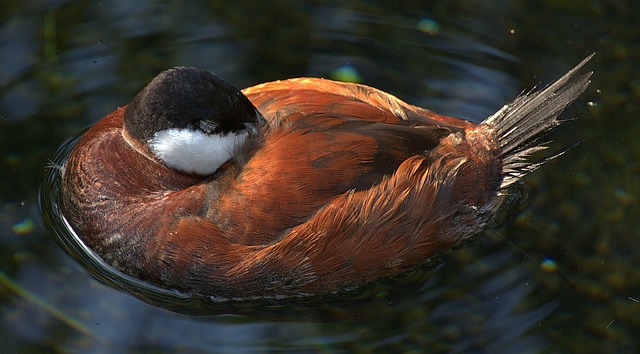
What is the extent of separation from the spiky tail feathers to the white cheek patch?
4.64 ft

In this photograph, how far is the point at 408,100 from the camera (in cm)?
597

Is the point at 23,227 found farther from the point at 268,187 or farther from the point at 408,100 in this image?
the point at 408,100

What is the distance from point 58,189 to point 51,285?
0.66 metres

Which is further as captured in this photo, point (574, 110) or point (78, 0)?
point (78, 0)

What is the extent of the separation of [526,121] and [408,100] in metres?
0.95

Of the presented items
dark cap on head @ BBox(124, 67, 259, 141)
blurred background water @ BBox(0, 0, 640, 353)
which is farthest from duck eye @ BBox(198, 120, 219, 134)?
blurred background water @ BBox(0, 0, 640, 353)

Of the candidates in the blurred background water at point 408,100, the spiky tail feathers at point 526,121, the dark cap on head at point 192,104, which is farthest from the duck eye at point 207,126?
the spiky tail feathers at point 526,121

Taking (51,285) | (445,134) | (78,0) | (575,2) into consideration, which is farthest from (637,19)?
(51,285)

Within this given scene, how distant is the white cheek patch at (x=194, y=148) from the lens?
4.76m

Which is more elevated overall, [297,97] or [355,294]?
[297,97]

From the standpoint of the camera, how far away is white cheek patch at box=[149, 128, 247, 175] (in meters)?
4.76

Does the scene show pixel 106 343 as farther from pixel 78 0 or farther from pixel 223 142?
pixel 78 0

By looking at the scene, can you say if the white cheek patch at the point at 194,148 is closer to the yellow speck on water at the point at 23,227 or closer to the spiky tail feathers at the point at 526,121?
the yellow speck on water at the point at 23,227

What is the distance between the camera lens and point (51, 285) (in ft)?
16.1
